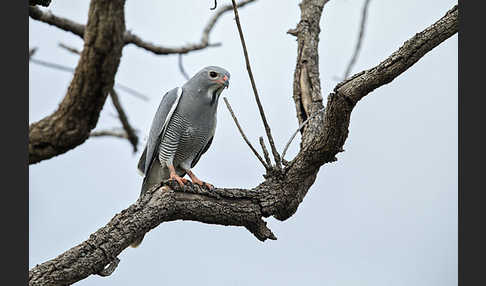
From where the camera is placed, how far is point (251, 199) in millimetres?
4496

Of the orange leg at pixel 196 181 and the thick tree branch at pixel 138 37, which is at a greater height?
the thick tree branch at pixel 138 37

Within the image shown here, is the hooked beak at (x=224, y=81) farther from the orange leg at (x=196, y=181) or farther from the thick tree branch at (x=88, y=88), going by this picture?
the thick tree branch at (x=88, y=88)

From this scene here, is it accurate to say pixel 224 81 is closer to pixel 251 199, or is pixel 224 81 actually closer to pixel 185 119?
pixel 185 119

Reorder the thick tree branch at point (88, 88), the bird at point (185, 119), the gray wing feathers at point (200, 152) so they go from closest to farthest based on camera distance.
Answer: the bird at point (185, 119) < the gray wing feathers at point (200, 152) < the thick tree branch at point (88, 88)

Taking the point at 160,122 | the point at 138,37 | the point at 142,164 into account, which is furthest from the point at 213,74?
the point at 138,37

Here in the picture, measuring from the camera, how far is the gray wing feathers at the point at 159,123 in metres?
5.27

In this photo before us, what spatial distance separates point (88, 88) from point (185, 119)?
1370 millimetres

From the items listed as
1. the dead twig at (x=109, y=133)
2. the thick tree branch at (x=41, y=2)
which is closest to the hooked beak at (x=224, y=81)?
the thick tree branch at (x=41, y=2)

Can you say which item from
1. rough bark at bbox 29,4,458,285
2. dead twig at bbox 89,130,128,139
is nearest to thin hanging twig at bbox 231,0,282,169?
rough bark at bbox 29,4,458,285

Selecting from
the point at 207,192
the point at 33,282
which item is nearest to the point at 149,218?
the point at 207,192

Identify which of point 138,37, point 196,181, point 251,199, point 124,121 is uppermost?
point 138,37

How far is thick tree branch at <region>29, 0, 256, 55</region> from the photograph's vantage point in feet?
22.3

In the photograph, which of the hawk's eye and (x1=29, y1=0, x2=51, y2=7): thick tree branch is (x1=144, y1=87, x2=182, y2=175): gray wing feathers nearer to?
the hawk's eye

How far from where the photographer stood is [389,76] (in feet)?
12.6
